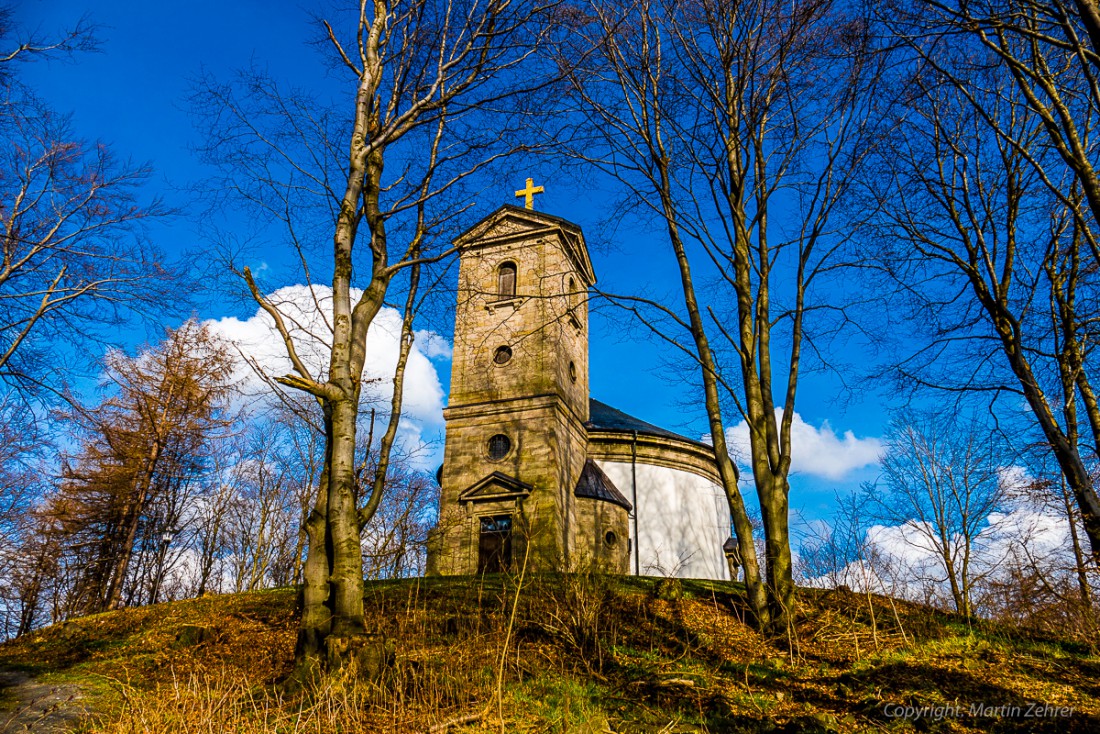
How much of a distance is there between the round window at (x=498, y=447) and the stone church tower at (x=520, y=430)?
4 cm

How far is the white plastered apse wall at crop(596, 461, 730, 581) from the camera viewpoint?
24594mm

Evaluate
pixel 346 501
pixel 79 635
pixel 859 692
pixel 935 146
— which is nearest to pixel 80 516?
pixel 79 635

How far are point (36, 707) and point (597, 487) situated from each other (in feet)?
59.2

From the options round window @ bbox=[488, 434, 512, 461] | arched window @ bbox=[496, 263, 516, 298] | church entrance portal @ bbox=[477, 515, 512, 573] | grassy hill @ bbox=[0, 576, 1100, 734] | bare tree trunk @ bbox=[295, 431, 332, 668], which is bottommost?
grassy hill @ bbox=[0, 576, 1100, 734]

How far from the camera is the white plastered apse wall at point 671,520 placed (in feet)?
80.7

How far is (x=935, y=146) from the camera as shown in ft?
38.1

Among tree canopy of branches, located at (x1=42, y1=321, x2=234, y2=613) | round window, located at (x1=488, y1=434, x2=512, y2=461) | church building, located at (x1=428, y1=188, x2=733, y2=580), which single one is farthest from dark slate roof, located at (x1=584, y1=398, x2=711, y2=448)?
tree canopy of branches, located at (x1=42, y1=321, x2=234, y2=613)

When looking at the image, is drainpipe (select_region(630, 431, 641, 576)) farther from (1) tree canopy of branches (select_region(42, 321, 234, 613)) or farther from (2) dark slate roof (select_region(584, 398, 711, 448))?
(1) tree canopy of branches (select_region(42, 321, 234, 613))

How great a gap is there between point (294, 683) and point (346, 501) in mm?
1724

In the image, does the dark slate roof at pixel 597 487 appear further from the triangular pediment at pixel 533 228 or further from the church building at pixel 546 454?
the triangular pediment at pixel 533 228

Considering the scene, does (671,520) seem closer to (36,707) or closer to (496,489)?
(496,489)

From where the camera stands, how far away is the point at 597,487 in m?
23.5

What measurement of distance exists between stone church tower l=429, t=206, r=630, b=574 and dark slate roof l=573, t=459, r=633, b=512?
0.04m

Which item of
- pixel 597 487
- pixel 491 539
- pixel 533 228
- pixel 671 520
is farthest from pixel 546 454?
pixel 533 228
